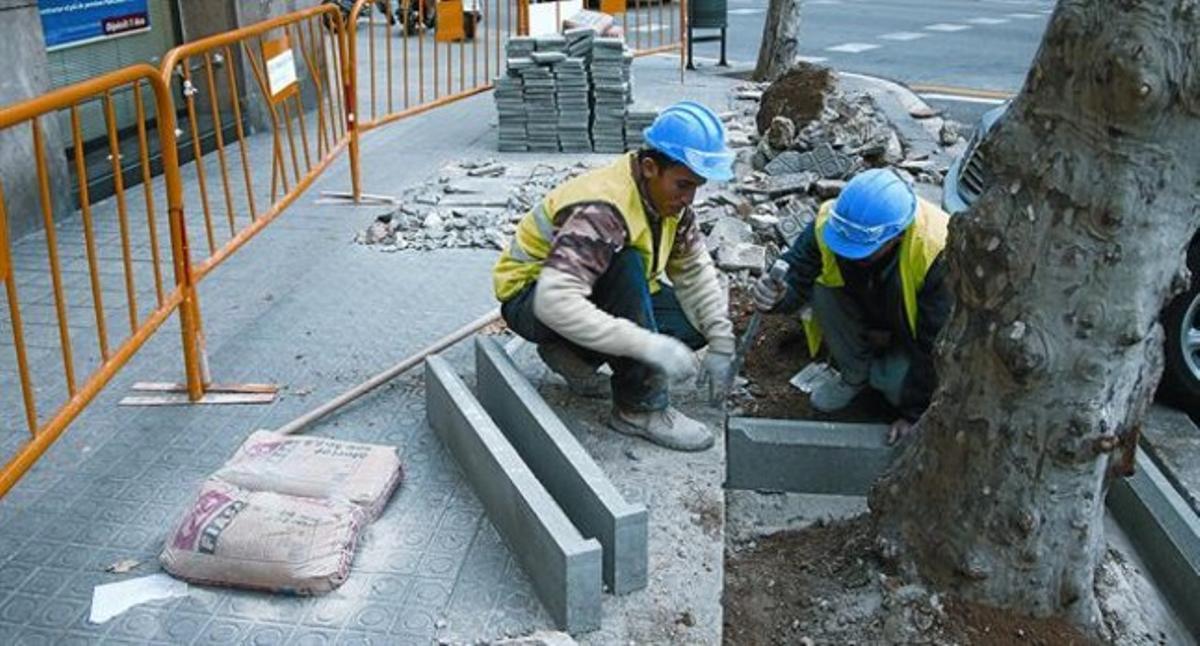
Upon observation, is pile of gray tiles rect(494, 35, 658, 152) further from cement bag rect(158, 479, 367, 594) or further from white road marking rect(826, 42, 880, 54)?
white road marking rect(826, 42, 880, 54)

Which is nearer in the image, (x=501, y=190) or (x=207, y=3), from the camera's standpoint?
(x=501, y=190)

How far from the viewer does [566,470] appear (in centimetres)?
338

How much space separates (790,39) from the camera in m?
12.0

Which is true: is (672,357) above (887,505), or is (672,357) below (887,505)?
above

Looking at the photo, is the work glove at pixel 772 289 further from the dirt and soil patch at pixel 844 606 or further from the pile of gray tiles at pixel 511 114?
the pile of gray tiles at pixel 511 114

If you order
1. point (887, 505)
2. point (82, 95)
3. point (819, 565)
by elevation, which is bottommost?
point (819, 565)

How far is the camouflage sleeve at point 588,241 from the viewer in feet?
11.8

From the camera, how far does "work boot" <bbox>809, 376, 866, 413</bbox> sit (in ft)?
14.6

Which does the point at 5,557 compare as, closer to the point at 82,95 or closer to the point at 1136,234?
the point at 82,95

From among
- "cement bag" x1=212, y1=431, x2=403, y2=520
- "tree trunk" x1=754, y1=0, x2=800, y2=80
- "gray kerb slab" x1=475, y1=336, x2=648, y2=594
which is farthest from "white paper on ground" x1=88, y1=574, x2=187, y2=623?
"tree trunk" x1=754, y1=0, x2=800, y2=80

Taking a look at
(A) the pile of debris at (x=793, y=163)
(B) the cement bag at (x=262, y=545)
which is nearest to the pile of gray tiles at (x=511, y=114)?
(A) the pile of debris at (x=793, y=163)

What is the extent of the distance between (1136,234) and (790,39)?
9831 millimetres

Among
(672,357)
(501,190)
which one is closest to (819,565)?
(672,357)

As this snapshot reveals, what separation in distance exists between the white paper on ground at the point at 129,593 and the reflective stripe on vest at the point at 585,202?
1485 millimetres
